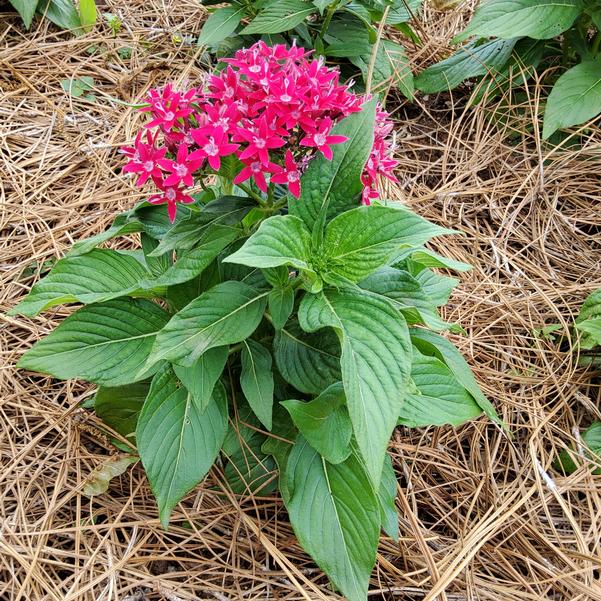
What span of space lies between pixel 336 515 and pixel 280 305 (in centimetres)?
59

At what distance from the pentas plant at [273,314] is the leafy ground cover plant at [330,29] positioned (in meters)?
1.46

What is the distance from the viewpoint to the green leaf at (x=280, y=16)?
Result: 2.84 metres

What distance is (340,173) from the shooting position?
151 cm

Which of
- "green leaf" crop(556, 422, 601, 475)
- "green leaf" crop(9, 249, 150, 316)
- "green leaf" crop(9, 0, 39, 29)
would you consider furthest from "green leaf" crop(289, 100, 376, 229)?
"green leaf" crop(9, 0, 39, 29)

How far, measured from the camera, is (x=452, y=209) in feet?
9.31

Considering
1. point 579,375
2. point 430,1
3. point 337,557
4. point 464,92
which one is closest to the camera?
point 337,557

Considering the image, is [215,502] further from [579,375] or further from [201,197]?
[579,375]

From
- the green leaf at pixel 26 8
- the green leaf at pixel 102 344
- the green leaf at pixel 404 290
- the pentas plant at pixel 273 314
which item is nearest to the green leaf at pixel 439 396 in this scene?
the pentas plant at pixel 273 314

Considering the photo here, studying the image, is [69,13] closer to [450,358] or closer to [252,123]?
[252,123]

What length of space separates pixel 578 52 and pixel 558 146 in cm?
65

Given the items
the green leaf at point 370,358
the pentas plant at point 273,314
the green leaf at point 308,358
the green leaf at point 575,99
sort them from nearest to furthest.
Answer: the green leaf at point 370,358
the pentas plant at point 273,314
the green leaf at point 308,358
the green leaf at point 575,99

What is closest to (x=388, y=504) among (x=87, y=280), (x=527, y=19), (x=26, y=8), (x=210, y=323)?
(x=210, y=323)

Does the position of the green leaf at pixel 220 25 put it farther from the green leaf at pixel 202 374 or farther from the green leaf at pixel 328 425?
the green leaf at pixel 328 425

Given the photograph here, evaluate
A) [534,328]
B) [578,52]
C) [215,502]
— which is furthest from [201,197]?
[578,52]
